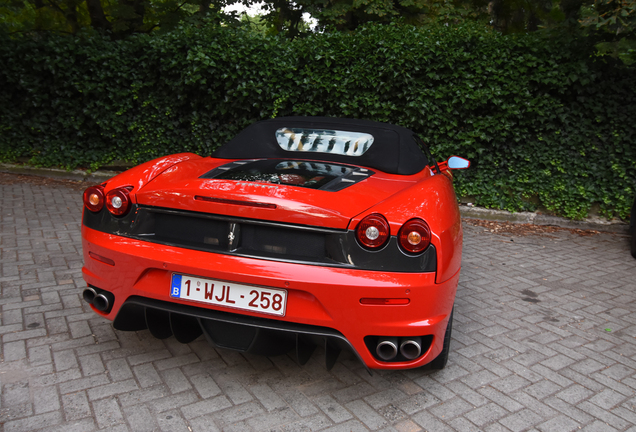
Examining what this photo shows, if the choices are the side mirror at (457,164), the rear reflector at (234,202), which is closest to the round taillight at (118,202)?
the rear reflector at (234,202)

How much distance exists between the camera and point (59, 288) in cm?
379

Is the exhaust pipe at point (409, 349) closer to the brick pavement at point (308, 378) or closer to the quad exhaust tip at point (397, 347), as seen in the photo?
the quad exhaust tip at point (397, 347)

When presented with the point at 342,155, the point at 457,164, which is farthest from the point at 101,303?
the point at 457,164

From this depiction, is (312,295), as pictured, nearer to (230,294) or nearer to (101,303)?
(230,294)

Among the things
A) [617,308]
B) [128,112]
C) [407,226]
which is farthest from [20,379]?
[128,112]

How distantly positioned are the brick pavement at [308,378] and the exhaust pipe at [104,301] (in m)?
0.39

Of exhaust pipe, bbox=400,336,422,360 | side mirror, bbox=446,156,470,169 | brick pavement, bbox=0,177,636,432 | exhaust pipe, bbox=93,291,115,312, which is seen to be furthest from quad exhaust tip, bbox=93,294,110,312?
side mirror, bbox=446,156,470,169

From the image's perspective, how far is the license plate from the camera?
2.19 m

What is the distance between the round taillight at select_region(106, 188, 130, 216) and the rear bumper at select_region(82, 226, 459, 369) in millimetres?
208

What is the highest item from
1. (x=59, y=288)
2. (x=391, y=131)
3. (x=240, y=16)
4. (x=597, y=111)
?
(x=240, y=16)

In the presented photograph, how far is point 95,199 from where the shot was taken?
255 cm

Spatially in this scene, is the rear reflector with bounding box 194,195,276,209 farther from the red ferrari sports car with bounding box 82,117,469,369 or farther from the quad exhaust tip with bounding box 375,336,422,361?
the quad exhaust tip with bounding box 375,336,422,361

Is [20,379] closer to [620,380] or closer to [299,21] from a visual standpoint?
[620,380]

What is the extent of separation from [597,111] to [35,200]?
8329 millimetres
